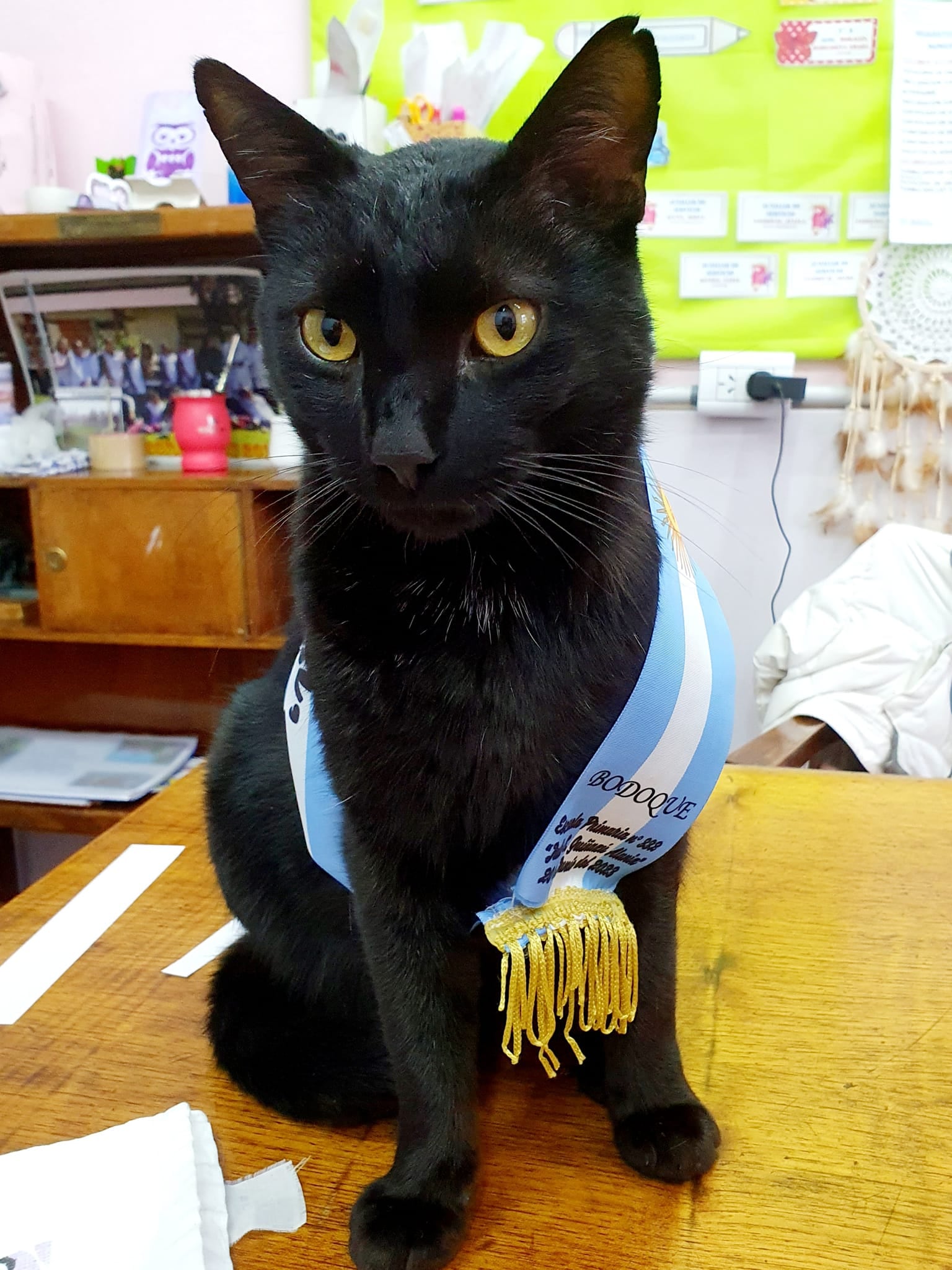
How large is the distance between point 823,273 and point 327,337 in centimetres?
120

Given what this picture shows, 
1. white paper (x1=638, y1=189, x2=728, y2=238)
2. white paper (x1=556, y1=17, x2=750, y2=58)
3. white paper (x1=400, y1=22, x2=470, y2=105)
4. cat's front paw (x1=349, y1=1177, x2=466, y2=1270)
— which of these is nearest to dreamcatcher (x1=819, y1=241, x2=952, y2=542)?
white paper (x1=638, y1=189, x2=728, y2=238)

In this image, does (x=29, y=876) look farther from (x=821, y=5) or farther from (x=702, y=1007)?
(x=821, y=5)

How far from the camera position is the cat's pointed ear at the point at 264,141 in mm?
488

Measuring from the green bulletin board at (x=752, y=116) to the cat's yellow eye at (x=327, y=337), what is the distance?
0.96 metres

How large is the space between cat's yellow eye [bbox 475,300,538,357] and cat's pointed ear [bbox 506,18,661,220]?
0.07 meters

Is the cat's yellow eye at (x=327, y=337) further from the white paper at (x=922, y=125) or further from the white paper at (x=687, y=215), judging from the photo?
the white paper at (x=922, y=125)

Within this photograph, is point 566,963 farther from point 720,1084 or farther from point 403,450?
point 403,450

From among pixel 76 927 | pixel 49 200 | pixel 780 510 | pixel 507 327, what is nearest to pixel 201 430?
pixel 49 200

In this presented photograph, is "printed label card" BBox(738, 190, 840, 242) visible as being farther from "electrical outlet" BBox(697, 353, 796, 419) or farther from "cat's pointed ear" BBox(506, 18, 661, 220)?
"cat's pointed ear" BBox(506, 18, 661, 220)

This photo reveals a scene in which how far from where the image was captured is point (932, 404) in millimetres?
1433

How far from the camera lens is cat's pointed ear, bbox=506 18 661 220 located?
0.44 metres

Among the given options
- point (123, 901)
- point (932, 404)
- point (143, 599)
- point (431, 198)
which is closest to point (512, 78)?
point (932, 404)

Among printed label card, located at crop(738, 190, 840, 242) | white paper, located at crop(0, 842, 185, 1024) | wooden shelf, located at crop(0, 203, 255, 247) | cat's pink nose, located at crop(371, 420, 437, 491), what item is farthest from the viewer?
printed label card, located at crop(738, 190, 840, 242)

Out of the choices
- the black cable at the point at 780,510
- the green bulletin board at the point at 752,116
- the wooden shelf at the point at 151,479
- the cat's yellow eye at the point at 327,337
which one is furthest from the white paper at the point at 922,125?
the cat's yellow eye at the point at 327,337
